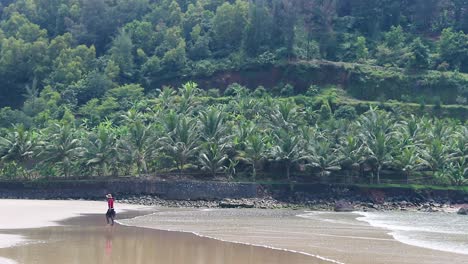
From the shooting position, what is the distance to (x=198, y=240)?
2803 cm

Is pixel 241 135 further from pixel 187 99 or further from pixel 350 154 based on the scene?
pixel 187 99

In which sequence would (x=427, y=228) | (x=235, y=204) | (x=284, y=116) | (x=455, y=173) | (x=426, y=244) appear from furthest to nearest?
(x=284, y=116), (x=455, y=173), (x=235, y=204), (x=427, y=228), (x=426, y=244)

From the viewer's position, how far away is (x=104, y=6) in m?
94.4

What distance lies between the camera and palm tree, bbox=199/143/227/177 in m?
49.5

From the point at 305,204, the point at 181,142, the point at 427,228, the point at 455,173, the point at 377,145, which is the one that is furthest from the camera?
the point at 455,173

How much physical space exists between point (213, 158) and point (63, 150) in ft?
32.5

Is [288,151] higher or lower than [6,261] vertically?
higher

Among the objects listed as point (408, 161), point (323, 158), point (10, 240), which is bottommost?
point (10, 240)

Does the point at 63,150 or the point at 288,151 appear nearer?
the point at 63,150

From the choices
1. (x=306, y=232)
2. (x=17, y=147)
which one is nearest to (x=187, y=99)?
(x=17, y=147)

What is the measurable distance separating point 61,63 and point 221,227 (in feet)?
169

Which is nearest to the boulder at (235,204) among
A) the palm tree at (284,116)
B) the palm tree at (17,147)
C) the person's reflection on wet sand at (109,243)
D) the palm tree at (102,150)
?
the palm tree at (102,150)

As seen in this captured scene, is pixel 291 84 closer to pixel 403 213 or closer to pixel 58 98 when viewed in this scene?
pixel 58 98

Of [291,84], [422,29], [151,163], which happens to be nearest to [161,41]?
[291,84]
